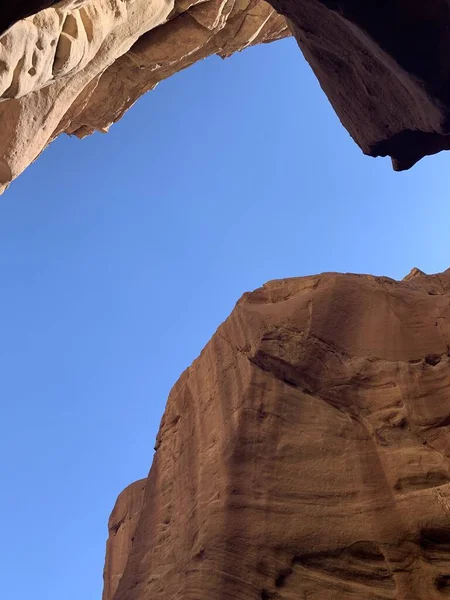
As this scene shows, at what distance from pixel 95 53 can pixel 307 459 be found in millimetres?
10246

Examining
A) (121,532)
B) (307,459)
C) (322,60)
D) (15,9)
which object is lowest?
(121,532)

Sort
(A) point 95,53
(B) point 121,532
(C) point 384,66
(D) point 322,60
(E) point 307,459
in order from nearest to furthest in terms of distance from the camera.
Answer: (C) point 384,66 < (D) point 322,60 < (E) point 307,459 < (A) point 95,53 < (B) point 121,532

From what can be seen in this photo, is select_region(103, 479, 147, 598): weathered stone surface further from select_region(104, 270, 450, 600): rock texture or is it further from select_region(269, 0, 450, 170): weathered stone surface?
select_region(269, 0, 450, 170): weathered stone surface

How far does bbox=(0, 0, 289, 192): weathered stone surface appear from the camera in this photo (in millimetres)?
9969

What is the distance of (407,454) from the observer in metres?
10.5

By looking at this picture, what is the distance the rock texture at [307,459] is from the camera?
30.1 ft

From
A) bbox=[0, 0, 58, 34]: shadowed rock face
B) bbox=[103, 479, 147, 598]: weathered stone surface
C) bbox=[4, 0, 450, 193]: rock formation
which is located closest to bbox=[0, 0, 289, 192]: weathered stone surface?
bbox=[4, 0, 450, 193]: rock formation

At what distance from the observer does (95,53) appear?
13320 mm

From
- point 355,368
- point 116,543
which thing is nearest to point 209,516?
point 355,368

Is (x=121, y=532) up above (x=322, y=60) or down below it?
below

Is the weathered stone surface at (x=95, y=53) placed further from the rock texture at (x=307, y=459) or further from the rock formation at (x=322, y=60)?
the rock texture at (x=307, y=459)

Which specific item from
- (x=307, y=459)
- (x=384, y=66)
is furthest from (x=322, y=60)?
(x=307, y=459)

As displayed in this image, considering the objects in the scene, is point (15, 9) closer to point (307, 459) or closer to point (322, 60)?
point (322, 60)

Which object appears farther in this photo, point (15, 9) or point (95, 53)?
point (95, 53)
